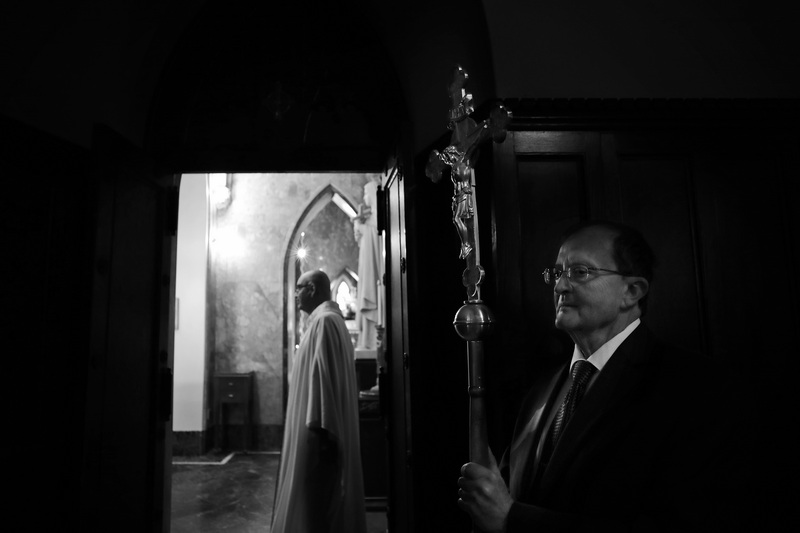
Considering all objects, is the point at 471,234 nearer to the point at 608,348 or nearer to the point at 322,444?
the point at 608,348

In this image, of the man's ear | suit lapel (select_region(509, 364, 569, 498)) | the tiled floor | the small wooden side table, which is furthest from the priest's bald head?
the small wooden side table

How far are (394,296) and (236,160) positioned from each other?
119cm

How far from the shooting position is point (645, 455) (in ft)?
3.84

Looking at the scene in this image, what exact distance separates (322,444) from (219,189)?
6.05 meters

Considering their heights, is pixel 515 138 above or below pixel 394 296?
above

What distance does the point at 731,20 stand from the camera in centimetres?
235

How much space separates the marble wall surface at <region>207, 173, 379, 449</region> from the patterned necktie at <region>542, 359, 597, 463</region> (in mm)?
7584

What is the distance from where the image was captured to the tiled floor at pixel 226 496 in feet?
15.1

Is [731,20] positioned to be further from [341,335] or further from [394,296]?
[341,335]

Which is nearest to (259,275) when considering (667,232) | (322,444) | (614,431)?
(322,444)

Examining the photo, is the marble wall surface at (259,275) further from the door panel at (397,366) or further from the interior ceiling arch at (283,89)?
the door panel at (397,366)

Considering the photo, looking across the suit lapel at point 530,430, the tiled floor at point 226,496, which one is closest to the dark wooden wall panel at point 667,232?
the suit lapel at point 530,430

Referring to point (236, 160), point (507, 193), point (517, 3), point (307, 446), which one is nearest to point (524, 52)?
point (517, 3)

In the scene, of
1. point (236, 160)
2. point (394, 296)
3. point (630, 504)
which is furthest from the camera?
point (236, 160)
